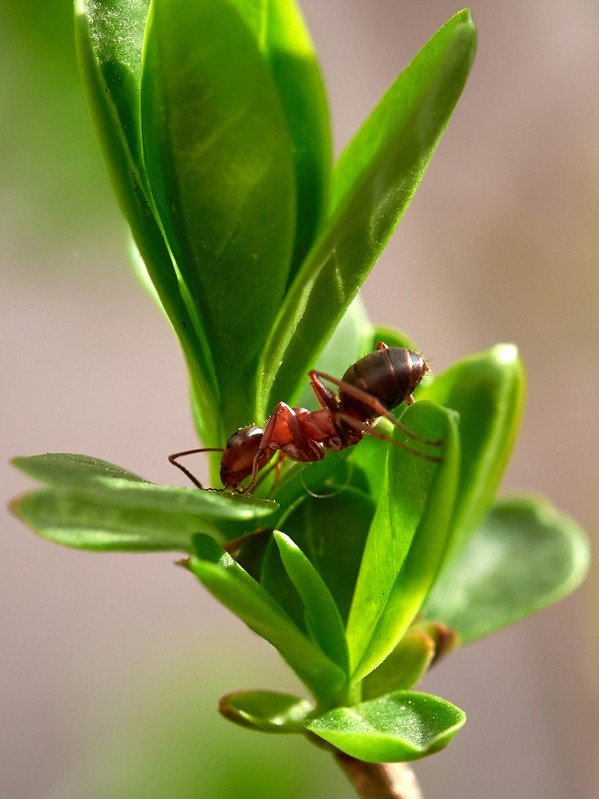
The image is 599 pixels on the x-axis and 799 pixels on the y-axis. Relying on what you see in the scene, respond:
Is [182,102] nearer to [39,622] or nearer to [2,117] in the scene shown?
[2,117]

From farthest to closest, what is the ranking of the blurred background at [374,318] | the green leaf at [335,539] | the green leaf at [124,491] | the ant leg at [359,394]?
the blurred background at [374,318], the ant leg at [359,394], the green leaf at [335,539], the green leaf at [124,491]

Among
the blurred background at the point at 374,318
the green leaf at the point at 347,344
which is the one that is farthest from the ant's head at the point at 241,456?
the blurred background at the point at 374,318

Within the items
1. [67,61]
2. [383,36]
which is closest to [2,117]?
[67,61]

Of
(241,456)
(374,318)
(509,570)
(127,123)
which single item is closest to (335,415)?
(241,456)

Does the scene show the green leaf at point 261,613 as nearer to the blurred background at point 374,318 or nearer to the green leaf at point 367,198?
the green leaf at point 367,198

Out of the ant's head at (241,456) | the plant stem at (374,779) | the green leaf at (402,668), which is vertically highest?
the ant's head at (241,456)

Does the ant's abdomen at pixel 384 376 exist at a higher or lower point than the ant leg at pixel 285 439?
higher
